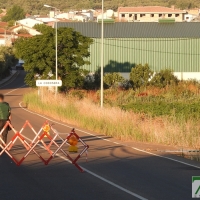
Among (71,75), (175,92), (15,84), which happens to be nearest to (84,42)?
(71,75)

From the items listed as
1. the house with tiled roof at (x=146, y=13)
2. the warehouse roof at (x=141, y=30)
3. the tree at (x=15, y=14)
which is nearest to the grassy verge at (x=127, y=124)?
the warehouse roof at (x=141, y=30)

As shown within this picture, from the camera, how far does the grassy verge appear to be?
Answer: 2173 cm

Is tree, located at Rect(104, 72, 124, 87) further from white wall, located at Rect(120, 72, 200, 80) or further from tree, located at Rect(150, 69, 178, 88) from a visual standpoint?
white wall, located at Rect(120, 72, 200, 80)

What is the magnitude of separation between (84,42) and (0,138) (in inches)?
1426

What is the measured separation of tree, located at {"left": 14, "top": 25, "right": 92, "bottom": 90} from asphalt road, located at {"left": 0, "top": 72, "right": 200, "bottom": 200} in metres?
31.2

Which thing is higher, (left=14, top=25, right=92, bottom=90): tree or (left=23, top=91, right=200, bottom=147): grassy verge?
(left=14, top=25, right=92, bottom=90): tree

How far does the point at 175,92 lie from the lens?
168 ft

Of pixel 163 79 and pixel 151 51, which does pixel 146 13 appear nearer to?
pixel 151 51

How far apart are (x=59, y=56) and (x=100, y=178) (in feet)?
125

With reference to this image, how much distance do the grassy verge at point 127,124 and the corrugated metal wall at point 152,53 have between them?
2738 cm

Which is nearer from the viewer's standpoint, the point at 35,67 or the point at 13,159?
the point at 13,159

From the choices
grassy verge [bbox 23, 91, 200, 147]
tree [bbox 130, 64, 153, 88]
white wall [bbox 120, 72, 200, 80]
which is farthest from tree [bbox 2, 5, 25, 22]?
grassy verge [bbox 23, 91, 200, 147]

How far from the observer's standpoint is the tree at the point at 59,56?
50375mm

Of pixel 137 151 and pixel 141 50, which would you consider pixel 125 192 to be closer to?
pixel 137 151
